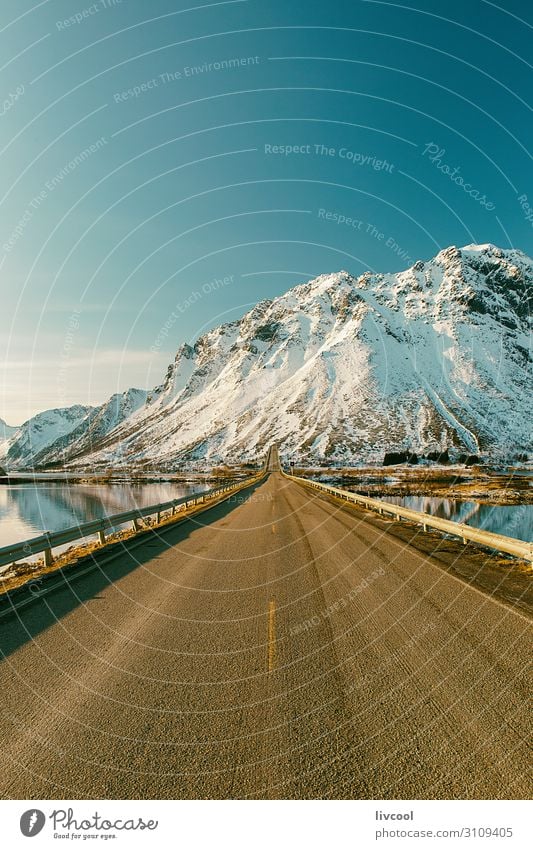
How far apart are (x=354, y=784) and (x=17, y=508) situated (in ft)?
176

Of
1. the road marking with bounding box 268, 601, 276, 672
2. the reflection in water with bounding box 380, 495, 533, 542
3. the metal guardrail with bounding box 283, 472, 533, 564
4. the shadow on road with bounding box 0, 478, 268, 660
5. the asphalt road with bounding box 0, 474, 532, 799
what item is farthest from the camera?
the reflection in water with bounding box 380, 495, 533, 542

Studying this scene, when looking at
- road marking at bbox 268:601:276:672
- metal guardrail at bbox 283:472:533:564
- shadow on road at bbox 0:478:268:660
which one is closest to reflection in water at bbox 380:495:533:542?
metal guardrail at bbox 283:472:533:564

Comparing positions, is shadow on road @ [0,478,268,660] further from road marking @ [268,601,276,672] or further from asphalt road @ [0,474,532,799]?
road marking @ [268,601,276,672]

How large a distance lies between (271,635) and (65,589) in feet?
19.0

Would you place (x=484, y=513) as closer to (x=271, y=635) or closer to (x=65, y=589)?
(x=271, y=635)

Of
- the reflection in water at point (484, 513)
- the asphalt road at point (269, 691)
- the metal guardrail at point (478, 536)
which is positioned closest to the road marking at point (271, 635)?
the asphalt road at point (269, 691)

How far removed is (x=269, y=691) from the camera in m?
4.91

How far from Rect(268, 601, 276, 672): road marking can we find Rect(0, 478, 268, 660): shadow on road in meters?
3.85

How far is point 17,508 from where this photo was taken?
158 feet

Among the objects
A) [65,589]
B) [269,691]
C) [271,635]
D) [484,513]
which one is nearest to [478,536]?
[271,635]

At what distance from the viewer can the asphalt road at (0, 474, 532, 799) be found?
3551 millimetres

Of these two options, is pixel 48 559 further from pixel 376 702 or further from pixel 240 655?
Result: pixel 376 702

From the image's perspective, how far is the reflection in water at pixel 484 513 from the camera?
2522cm

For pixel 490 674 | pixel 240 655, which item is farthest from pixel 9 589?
pixel 490 674
